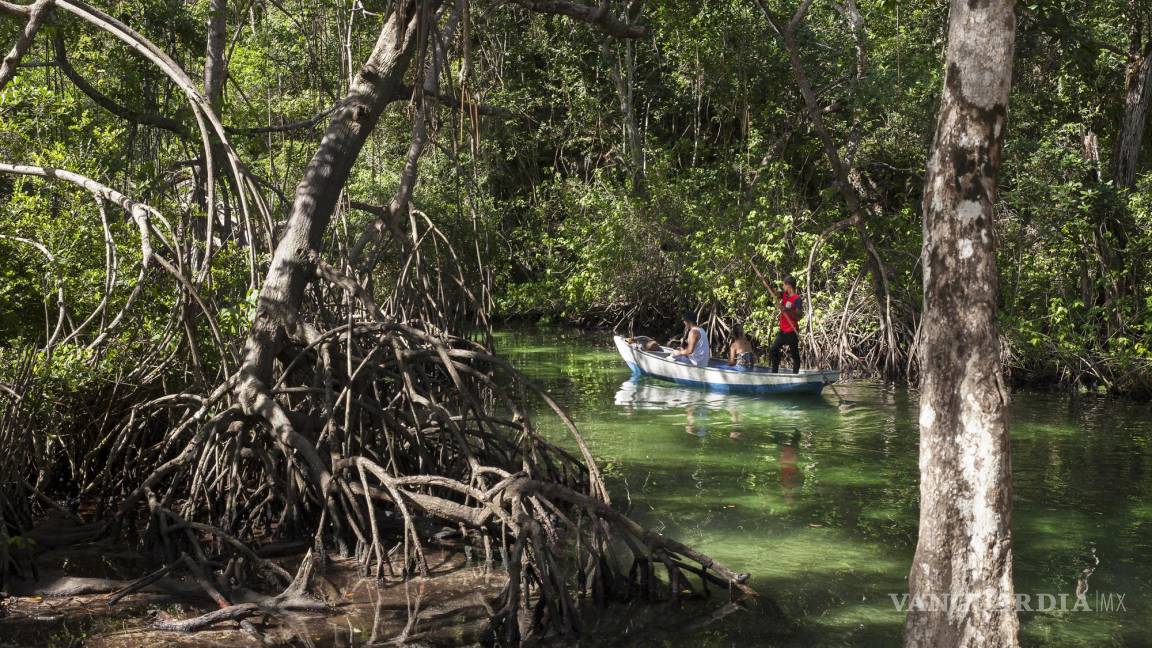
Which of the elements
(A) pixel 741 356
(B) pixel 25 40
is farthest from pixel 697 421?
(B) pixel 25 40

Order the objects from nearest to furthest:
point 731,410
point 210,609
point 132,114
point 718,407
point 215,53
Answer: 1. point 210,609
2. point 132,114
3. point 215,53
4. point 731,410
5. point 718,407

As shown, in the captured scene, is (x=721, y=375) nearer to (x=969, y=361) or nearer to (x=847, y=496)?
(x=847, y=496)

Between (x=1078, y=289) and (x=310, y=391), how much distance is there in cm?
1132

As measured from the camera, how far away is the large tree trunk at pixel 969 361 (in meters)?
4.35

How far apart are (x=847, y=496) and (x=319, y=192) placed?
524cm

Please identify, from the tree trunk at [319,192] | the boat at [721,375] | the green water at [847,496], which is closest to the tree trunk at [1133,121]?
the green water at [847,496]

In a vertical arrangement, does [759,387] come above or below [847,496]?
above

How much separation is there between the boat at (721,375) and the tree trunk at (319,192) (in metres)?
8.51

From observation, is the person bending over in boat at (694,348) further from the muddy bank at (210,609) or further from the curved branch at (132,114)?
the muddy bank at (210,609)

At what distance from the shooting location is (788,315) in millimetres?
16469

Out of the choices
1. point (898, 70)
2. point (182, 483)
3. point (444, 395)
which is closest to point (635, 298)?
point (898, 70)

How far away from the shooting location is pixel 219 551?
6926 millimetres

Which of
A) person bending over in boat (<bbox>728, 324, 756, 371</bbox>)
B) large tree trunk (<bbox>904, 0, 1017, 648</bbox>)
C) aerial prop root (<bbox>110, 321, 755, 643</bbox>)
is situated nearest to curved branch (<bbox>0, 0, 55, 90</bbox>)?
aerial prop root (<bbox>110, 321, 755, 643</bbox>)

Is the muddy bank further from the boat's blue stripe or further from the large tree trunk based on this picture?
the boat's blue stripe
